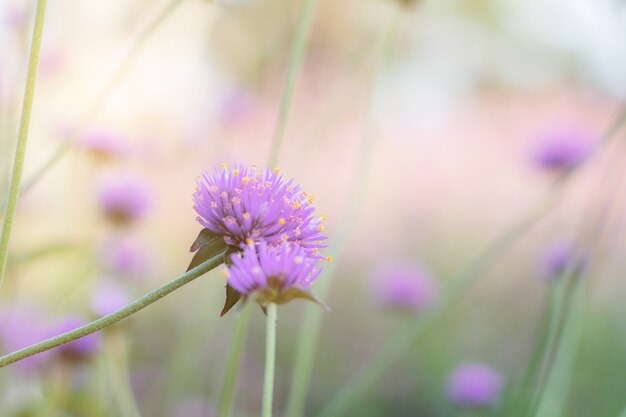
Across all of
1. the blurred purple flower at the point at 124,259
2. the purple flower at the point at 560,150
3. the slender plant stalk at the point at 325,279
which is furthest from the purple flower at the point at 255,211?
the purple flower at the point at 560,150

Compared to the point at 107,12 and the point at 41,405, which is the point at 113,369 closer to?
the point at 41,405

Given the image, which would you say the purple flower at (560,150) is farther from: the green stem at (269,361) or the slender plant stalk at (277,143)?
the green stem at (269,361)

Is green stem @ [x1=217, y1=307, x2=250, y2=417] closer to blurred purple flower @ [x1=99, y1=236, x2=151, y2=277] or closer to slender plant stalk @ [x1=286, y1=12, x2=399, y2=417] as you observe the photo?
slender plant stalk @ [x1=286, y1=12, x2=399, y2=417]

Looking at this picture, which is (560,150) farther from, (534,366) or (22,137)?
(22,137)

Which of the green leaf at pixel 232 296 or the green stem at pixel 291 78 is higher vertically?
the green stem at pixel 291 78

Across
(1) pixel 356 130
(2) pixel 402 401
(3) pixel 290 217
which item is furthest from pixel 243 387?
(1) pixel 356 130

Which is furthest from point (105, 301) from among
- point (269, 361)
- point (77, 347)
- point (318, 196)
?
point (318, 196)
